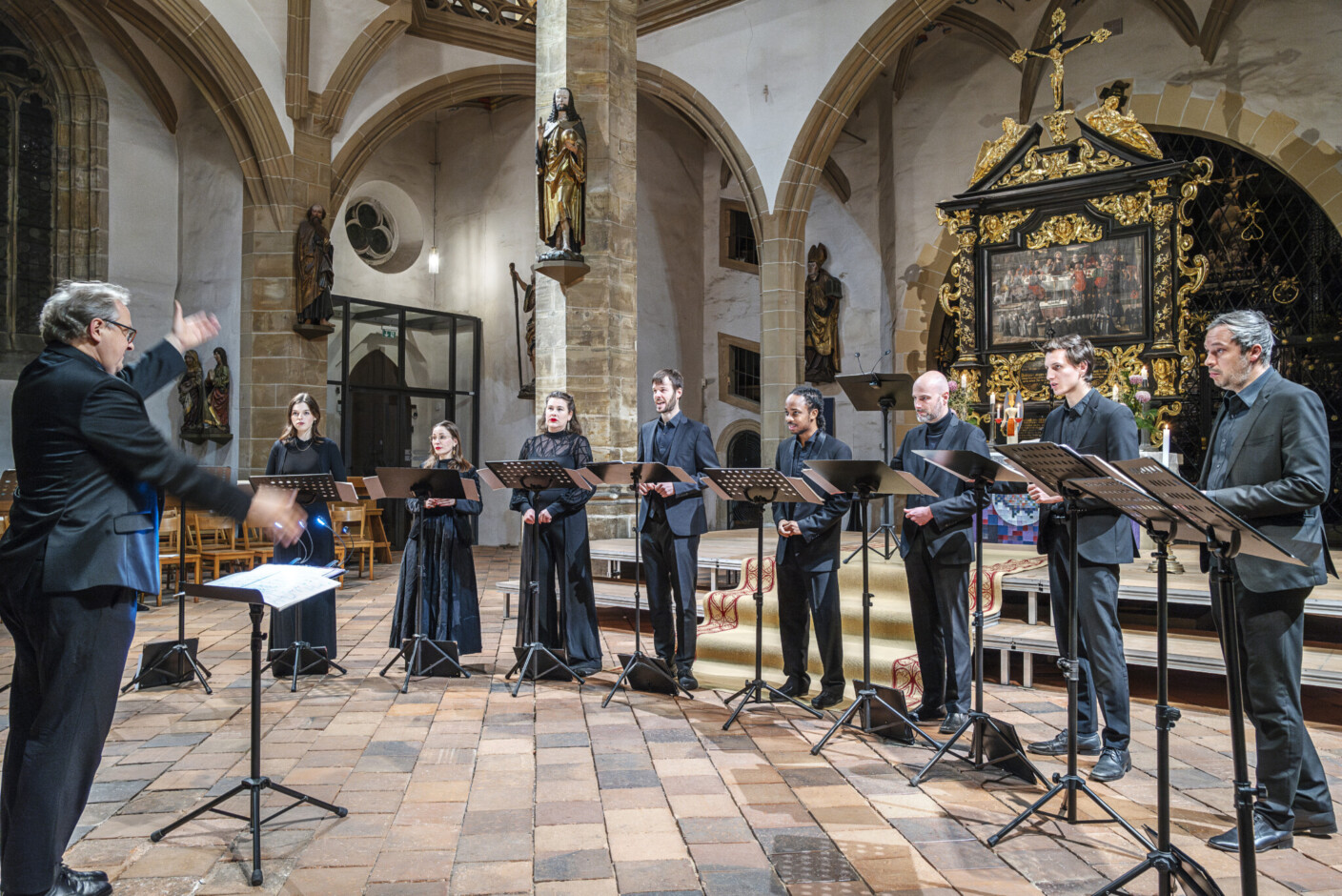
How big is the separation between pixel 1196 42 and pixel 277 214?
36.9ft

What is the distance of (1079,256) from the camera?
10.6 metres

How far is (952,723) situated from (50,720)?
359cm

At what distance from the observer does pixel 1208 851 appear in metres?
3.18

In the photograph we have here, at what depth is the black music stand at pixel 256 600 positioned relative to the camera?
9.53 feet

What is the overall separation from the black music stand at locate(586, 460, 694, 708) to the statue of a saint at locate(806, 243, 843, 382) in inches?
382

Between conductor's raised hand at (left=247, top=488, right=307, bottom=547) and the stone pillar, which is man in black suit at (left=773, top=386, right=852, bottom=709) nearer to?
conductor's raised hand at (left=247, top=488, right=307, bottom=547)

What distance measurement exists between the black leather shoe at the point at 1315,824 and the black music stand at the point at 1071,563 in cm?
55

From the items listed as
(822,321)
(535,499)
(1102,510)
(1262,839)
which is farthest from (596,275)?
(822,321)

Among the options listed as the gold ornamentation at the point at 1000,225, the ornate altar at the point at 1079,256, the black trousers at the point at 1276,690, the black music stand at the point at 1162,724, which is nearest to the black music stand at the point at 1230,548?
the black music stand at the point at 1162,724

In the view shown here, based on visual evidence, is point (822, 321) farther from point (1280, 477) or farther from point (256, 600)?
point (256, 600)

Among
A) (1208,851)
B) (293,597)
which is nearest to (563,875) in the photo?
(293,597)

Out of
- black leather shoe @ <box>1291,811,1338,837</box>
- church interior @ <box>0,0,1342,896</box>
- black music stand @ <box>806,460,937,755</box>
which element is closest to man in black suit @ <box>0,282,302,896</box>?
church interior @ <box>0,0,1342,896</box>

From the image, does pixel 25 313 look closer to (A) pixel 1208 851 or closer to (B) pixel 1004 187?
(B) pixel 1004 187

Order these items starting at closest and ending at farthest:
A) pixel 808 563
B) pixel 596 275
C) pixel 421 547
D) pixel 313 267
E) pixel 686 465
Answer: pixel 808 563, pixel 686 465, pixel 421 547, pixel 596 275, pixel 313 267
